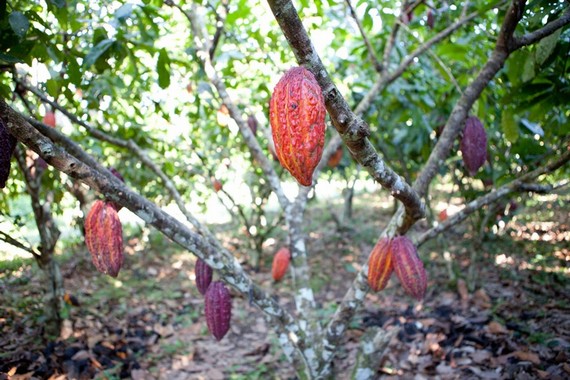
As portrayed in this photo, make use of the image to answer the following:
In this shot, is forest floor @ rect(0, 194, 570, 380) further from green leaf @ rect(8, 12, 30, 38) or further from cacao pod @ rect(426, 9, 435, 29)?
cacao pod @ rect(426, 9, 435, 29)

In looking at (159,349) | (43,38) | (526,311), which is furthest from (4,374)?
(526,311)

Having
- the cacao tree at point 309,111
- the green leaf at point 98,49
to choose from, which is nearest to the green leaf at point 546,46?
the cacao tree at point 309,111

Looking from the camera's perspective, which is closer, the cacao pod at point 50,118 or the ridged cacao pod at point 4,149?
the ridged cacao pod at point 4,149

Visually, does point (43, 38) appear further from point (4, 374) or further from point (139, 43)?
point (4, 374)

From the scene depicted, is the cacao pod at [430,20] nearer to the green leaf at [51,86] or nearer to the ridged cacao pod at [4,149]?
the green leaf at [51,86]

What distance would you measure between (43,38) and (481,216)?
9.52 feet

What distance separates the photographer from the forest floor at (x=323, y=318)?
1.97 m

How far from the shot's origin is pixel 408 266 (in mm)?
1415

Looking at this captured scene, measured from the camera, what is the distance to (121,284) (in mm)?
3330

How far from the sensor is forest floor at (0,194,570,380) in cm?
197

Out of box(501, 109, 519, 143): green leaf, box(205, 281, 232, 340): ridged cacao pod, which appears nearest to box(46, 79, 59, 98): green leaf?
box(205, 281, 232, 340): ridged cacao pod

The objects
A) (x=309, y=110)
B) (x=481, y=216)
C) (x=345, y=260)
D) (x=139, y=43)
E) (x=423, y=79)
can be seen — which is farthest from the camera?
(x=345, y=260)

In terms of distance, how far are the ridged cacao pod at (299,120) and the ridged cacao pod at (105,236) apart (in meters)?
0.66

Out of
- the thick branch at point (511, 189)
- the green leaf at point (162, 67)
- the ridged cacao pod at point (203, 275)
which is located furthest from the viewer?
the green leaf at point (162, 67)
